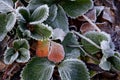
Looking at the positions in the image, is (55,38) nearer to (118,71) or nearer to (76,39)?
(76,39)

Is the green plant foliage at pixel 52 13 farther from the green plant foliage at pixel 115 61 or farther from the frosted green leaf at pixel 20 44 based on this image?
the green plant foliage at pixel 115 61

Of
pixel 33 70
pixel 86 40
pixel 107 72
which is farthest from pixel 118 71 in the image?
pixel 33 70

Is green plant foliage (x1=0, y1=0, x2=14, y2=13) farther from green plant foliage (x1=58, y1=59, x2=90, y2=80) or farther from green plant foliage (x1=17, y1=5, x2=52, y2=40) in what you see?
green plant foliage (x1=58, y1=59, x2=90, y2=80)

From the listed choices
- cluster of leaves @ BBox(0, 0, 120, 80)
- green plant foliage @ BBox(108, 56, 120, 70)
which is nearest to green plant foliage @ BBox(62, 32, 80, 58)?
cluster of leaves @ BBox(0, 0, 120, 80)

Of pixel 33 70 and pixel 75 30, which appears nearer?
pixel 33 70

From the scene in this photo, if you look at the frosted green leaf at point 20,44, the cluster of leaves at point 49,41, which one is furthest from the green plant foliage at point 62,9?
the frosted green leaf at point 20,44

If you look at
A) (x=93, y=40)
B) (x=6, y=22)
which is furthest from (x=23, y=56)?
(x=93, y=40)

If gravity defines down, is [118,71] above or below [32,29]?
below
